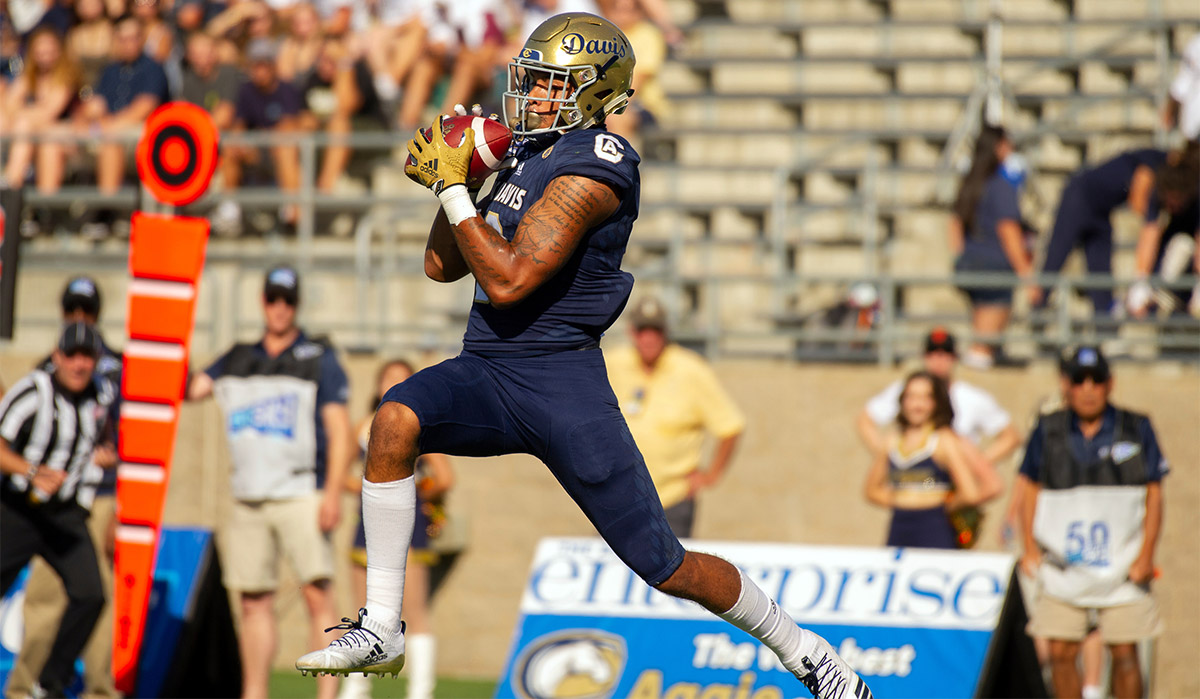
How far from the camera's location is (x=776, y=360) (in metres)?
10.9

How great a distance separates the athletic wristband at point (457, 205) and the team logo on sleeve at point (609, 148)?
396 mm

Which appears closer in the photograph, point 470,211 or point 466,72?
point 470,211

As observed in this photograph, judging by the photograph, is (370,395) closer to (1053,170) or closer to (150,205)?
(150,205)

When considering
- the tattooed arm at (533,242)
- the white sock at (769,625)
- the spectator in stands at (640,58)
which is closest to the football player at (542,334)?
the tattooed arm at (533,242)

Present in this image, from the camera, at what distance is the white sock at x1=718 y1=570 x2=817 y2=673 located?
16.3ft

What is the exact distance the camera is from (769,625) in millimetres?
5031

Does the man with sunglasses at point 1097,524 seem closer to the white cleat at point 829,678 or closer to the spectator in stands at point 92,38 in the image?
the white cleat at point 829,678

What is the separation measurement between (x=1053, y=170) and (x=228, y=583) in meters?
7.57

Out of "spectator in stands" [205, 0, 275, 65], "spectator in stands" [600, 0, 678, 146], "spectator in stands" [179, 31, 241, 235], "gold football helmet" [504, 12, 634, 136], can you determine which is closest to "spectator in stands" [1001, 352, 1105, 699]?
"gold football helmet" [504, 12, 634, 136]

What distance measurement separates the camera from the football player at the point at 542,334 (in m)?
4.48

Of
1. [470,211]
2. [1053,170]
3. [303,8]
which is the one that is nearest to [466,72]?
[303,8]

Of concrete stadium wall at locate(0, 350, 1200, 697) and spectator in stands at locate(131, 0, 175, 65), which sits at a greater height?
spectator in stands at locate(131, 0, 175, 65)

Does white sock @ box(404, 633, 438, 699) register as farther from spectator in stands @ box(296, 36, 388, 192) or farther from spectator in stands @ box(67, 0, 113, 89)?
spectator in stands @ box(67, 0, 113, 89)

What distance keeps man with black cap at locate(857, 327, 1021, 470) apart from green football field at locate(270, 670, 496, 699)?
266cm
